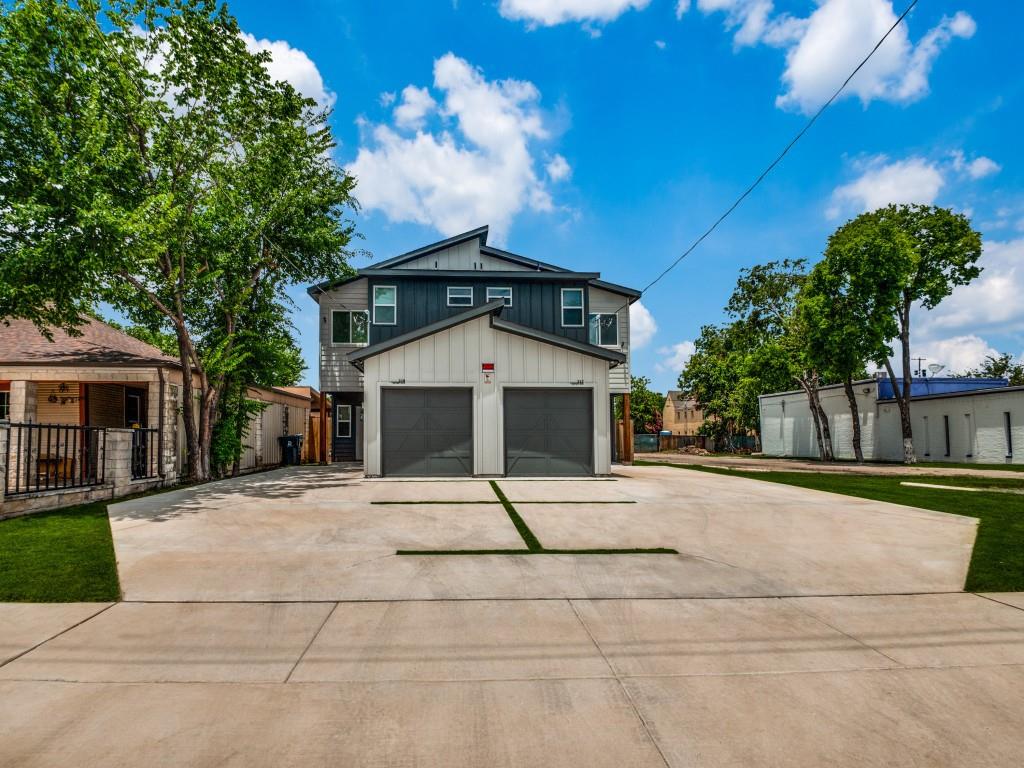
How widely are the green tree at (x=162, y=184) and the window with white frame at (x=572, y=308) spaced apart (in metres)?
8.31

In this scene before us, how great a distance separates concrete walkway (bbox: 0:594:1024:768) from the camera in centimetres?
291

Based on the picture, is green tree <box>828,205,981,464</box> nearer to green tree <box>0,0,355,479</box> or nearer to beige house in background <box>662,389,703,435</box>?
green tree <box>0,0,355,479</box>

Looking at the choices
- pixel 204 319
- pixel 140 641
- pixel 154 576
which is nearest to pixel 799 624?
pixel 140 641

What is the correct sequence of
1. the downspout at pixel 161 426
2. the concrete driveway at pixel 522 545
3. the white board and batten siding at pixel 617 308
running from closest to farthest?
the concrete driveway at pixel 522 545, the downspout at pixel 161 426, the white board and batten siding at pixel 617 308

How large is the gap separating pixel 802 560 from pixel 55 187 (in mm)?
14405

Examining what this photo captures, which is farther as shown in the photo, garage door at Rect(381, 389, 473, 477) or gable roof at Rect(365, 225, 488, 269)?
gable roof at Rect(365, 225, 488, 269)

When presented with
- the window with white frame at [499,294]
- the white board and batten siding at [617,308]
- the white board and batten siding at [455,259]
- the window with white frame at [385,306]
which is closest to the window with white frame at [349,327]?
the window with white frame at [385,306]

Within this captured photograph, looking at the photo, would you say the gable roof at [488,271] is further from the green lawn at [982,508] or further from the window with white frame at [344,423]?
the green lawn at [982,508]

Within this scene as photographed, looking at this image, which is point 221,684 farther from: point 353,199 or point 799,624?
point 353,199

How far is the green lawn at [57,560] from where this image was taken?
17.7ft

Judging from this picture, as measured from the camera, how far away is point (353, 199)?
1994 centimetres

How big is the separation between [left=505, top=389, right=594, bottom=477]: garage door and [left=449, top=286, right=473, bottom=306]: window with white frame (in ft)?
21.8

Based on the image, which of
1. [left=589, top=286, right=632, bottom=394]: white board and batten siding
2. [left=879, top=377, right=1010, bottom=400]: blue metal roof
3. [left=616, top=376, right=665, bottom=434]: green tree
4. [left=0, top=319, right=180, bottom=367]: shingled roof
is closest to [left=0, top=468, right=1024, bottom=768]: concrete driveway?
[left=0, top=319, right=180, bottom=367]: shingled roof

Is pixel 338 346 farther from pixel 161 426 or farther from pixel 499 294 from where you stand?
pixel 161 426
